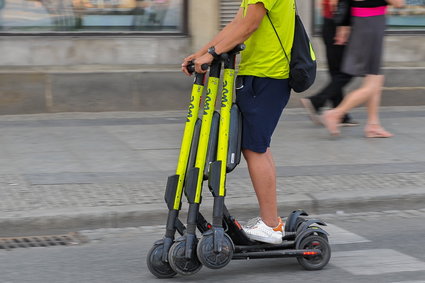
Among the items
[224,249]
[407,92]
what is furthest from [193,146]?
[407,92]

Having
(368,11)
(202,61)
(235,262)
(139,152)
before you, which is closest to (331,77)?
(368,11)

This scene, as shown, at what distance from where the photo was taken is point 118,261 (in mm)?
5539

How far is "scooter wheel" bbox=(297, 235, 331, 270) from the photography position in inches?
206

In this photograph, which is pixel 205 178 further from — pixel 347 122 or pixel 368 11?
pixel 347 122

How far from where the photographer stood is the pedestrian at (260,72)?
16.3 feet

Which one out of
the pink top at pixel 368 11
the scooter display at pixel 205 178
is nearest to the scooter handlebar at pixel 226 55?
the scooter display at pixel 205 178

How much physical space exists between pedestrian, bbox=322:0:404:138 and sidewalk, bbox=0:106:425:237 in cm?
35

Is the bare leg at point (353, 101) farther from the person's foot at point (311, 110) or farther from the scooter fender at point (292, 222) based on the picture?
the scooter fender at point (292, 222)

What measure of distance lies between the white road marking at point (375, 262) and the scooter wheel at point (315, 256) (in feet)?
0.54

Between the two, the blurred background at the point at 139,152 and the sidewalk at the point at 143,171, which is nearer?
the blurred background at the point at 139,152

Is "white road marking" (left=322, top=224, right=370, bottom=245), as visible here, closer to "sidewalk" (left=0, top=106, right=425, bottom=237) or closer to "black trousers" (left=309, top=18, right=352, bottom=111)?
"sidewalk" (left=0, top=106, right=425, bottom=237)

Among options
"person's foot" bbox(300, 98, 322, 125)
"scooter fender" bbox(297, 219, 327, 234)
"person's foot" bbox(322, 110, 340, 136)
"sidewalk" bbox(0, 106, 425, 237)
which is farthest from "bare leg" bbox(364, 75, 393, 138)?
"scooter fender" bbox(297, 219, 327, 234)

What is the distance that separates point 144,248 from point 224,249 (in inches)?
43.7

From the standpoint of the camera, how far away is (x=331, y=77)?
9.91 meters
